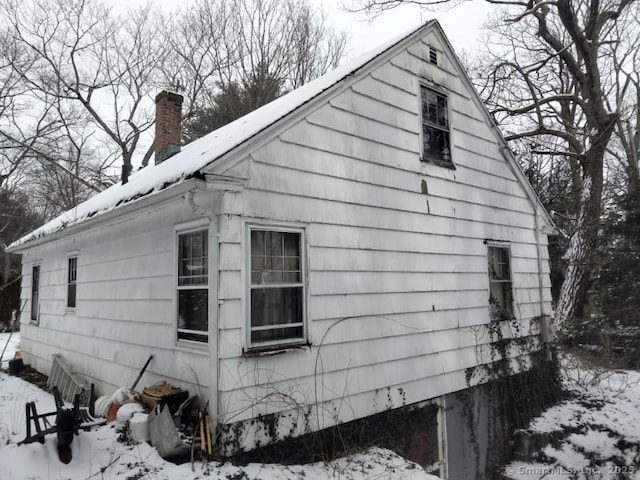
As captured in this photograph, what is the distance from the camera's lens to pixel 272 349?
204 inches

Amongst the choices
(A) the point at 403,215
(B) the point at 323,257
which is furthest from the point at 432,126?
(B) the point at 323,257

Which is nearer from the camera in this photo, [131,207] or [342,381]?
[342,381]

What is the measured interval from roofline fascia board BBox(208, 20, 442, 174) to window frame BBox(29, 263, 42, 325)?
966cm

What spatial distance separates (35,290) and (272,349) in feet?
34.6

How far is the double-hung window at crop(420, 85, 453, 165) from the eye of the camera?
8.00 m

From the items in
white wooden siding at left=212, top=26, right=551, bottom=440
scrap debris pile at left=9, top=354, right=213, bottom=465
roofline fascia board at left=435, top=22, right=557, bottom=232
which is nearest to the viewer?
scrap debris pile at left=9, top=354, right=213, bottom=465

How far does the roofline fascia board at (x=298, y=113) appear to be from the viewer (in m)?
4.92

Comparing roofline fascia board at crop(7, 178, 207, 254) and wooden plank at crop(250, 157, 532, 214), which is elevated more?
wooden plank at crop(250, 157, 532, 214)

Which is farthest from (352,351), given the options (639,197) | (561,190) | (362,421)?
(561,190)

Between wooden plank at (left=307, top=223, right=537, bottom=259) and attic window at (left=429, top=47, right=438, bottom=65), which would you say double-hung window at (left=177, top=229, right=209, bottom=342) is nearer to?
wooden plank at (left=307, top=223, right=537, bottom=259)

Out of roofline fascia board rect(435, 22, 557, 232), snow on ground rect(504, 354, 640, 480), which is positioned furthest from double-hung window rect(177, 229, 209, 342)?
snow on ground rect(504, 354, 640, 480)

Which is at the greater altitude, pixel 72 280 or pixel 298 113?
pixel 298 113

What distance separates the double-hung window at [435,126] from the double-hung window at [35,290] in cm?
1091

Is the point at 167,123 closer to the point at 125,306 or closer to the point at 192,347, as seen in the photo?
the point at 125,306
